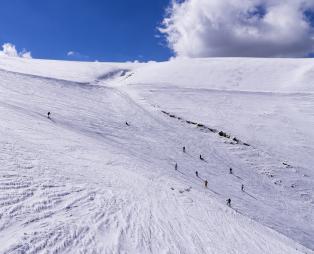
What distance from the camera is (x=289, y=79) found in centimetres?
7006

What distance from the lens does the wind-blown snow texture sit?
11.4 m

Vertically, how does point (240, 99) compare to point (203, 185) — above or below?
above

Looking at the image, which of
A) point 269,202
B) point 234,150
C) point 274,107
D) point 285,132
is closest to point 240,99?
point 274,107

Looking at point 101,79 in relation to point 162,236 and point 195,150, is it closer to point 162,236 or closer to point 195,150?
point 195,150

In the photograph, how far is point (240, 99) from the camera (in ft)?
191

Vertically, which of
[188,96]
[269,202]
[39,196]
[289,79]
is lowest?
[269,202]

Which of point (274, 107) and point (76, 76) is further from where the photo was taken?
point (76, 76)

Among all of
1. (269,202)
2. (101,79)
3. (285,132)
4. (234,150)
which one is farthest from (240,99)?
(269,202)

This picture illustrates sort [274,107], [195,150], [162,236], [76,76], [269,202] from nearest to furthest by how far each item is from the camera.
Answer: [162,236] → [269,202] → [195,150] → [274,107] → [76,76]

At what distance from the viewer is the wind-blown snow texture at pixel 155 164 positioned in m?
11.4

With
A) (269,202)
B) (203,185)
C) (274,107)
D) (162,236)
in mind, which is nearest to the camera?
(162,236)

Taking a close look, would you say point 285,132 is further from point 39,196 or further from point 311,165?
point 39,196

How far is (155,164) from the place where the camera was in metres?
26.2

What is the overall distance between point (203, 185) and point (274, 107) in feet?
114
